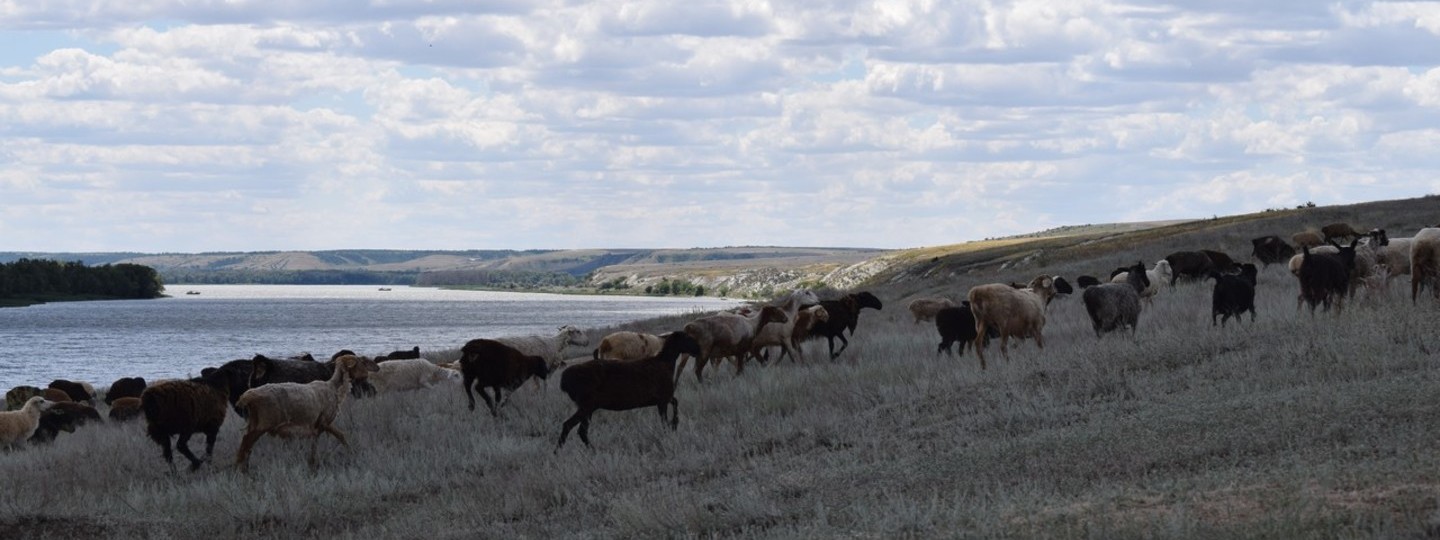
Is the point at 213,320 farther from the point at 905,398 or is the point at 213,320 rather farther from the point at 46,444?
the point at 905,398

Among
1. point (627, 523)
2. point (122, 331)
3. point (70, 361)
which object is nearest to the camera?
point (627, 523)

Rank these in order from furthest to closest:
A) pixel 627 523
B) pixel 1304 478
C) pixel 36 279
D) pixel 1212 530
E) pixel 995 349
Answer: pixel 36 279 < pixel 995 349 < pixel 627 523 < pixel 1304 478 < pixel 1212 530

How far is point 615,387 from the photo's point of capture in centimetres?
1568

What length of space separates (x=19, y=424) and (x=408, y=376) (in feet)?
18.8

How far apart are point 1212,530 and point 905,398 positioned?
26.0ft

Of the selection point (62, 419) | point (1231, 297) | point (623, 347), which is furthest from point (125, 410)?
point (1231, 297)

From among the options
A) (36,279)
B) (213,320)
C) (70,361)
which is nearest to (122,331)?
(213,320)

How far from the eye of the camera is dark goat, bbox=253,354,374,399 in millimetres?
20031

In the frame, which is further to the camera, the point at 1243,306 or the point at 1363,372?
the point at 1243,306

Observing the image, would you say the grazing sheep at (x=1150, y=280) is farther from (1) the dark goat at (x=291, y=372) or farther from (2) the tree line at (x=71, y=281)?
(2) the tree line at (x=71, y=281)

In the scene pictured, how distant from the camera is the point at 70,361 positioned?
194ft

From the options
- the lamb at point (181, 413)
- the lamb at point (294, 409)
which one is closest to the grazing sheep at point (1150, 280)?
the lamb at point (294, 409)

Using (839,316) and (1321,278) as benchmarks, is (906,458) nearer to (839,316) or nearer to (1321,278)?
(1321,278)

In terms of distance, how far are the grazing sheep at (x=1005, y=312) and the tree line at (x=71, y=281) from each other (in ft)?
456
